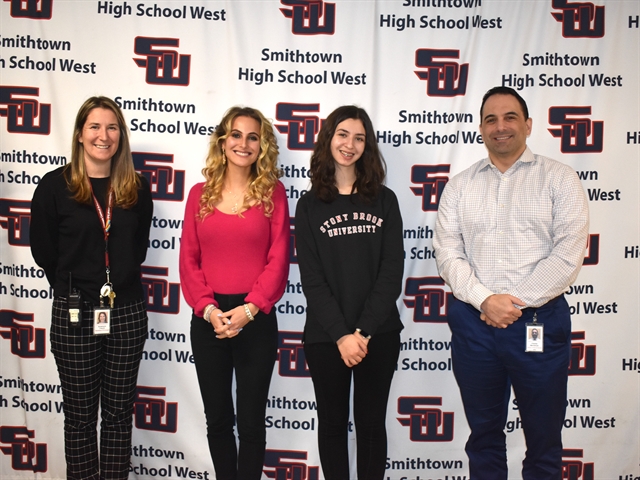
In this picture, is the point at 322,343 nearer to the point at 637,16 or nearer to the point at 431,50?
A: the point at 431,50

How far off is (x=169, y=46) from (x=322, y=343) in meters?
1.92

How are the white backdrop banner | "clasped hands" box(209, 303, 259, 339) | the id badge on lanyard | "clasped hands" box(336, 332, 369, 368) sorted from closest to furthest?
"clasped hands" box(336, 332, 369, 368), "clasped hands" box(209, 303, 259, 339), the id badge on lanyard, the white backdrop banner

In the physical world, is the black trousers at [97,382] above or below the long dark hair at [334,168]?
below

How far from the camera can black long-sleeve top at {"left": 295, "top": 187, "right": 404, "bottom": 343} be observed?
7.07 ft

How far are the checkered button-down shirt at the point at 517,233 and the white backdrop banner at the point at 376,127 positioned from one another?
0.51 m

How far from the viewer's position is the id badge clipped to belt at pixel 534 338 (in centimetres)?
212

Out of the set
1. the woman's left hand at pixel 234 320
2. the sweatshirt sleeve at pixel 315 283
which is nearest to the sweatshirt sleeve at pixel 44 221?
the woman's left hand at pixel 234 320

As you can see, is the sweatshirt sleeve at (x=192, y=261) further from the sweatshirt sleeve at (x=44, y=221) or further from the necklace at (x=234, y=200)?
the sweatshirt sleeve at (x=44, y=221)

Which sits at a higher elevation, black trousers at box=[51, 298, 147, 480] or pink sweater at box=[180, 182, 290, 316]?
pink sweater at box=[180, 182, 290, 316]

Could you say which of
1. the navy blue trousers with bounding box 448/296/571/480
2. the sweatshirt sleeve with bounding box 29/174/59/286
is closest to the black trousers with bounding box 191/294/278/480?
the sweatshirt sleeve with bounding box 29/174/59/286

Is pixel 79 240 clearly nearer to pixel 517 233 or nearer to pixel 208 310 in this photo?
pixel 208 310

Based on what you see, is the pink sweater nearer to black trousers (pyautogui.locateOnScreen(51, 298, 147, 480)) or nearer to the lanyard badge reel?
black trousers (pyautogui.locateOnScreen(51, 298, 147, 480))

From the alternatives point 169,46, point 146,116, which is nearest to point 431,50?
point 169,46

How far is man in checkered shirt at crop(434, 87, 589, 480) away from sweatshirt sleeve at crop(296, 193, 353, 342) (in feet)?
1.91
